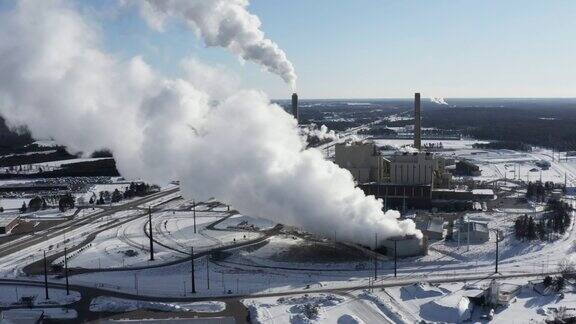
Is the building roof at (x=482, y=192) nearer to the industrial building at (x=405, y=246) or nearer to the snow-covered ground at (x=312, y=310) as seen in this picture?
the industrial building at (x=405, y=246)

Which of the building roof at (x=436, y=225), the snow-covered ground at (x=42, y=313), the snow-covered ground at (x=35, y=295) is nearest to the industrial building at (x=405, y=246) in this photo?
the building roof at (x=436, y=225)

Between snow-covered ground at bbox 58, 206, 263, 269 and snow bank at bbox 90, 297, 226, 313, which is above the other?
snow-covered ground at bbox 58, 206, 263, 269

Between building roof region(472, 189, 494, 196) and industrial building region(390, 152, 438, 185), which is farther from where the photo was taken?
building roof region(472, 189, 494, 196)

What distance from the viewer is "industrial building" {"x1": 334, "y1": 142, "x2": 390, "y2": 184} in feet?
226


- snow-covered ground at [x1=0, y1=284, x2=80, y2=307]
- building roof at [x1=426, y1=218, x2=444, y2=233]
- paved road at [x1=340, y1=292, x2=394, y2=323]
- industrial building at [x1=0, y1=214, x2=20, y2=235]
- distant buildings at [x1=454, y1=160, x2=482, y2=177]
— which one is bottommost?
snow-covered ground at [x1=0, y1=284, x2=80, y2=307]

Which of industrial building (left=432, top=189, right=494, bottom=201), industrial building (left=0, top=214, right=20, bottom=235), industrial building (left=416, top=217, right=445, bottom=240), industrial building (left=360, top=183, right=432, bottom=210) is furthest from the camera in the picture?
industrial building (left=432, top=189, right=494, bottom=201)

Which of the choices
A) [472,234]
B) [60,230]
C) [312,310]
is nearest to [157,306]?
[312,310]

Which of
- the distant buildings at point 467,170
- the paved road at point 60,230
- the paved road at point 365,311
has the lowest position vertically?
the paved road at point 365,311

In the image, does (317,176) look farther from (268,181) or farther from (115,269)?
(115,269)

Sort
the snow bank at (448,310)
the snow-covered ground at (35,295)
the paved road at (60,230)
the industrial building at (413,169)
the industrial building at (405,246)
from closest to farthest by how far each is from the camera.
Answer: the snow bank at (448,310), the snow-covered ground at (35,295), the industrial building at (405,246), the paved road at (60,230), the industrial building at (413,169)

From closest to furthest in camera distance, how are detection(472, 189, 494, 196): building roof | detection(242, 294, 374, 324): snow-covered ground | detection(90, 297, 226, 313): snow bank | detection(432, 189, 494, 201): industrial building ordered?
detection(242, 294, 374, 324): snow-covered ground < detection(90, 297, 226, 313): snow bank < detection(432, 189, 494, 201): industrial building < detection(472, 189, 494, 196): building roof

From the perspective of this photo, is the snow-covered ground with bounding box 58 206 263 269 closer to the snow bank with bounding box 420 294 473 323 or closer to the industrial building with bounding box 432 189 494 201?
the snow bank with bounding box 420 294 473 323

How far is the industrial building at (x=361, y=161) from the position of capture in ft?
226

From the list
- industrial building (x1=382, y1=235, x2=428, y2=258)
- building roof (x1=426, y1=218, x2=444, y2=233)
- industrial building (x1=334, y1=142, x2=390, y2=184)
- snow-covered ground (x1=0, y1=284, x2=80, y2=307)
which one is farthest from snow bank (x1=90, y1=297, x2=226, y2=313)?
industrial building (x1=334, y1=142, x2=390, y2=184)
